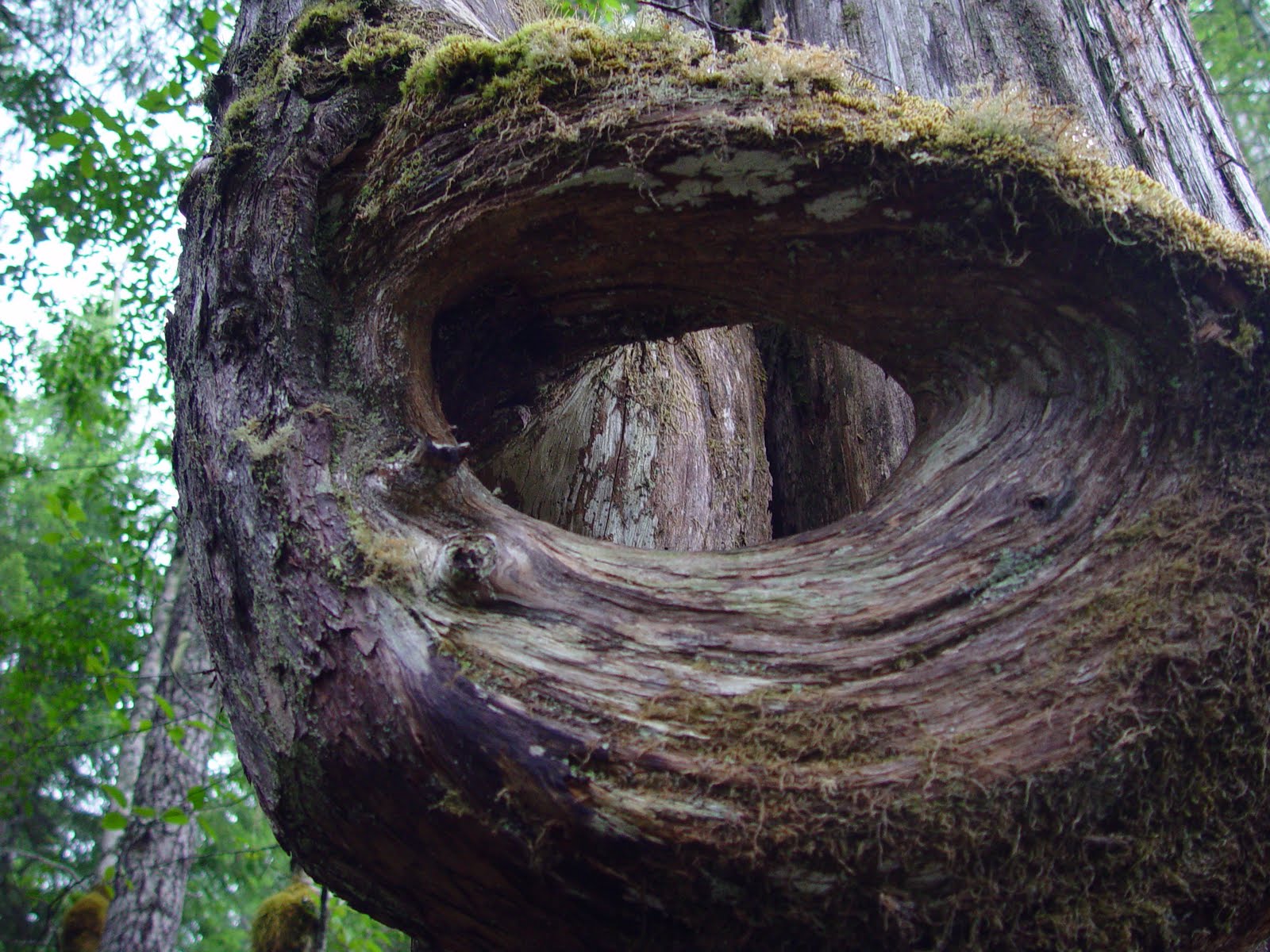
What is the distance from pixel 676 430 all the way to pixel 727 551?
3.64 ft

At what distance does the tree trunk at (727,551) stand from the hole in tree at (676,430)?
0.06 m

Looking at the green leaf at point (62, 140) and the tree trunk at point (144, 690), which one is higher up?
the green leaf at point (62, 140)

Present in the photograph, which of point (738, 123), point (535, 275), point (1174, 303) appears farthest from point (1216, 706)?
point (535, 275)

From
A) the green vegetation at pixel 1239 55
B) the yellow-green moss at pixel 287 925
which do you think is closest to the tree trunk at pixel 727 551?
the yellow-green moss at pixel 287 925

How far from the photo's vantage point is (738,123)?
176cm

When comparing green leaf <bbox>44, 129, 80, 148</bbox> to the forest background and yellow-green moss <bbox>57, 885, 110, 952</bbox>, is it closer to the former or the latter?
the forest background

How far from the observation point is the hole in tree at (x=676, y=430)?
2498 millimetres

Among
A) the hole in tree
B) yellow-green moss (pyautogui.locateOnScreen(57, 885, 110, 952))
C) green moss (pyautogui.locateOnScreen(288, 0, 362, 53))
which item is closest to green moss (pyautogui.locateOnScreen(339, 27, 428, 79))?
green moss (pyautogui.locateOnScreen(288, 0, 362, 53))

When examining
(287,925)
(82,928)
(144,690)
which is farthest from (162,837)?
(287,925)

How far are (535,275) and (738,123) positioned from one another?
2.18 feet

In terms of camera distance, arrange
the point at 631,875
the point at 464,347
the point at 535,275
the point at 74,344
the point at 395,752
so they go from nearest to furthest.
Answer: the point at 631,875 → the point at 395,752 → the point at 535,275 → the point at 464,347 → the point at 74,344

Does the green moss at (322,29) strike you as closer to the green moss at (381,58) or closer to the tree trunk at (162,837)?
the green moss at (381,58)

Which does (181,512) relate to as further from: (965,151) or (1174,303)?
(1174,303)

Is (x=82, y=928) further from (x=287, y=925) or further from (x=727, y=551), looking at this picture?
(x=727, y=551)
